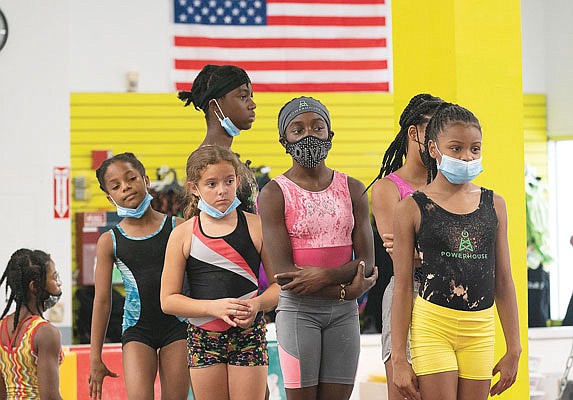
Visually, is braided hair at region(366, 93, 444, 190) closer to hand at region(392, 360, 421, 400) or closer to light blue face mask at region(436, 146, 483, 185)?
light blue face mask at region(436, 146, 483, 185)

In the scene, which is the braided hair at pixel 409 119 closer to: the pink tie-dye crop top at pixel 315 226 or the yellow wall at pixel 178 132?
the pink tie-dye crop top at pixel 315 226

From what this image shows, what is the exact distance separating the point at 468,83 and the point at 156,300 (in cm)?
176

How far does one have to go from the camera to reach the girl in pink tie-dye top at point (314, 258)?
3.57 m

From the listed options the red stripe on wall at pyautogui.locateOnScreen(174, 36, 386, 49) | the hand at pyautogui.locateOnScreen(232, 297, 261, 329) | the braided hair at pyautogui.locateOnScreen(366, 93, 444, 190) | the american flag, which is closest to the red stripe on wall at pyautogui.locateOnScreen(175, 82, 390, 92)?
the american flag

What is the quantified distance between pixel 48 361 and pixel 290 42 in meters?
7.20

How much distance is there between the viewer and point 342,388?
3.62 meters

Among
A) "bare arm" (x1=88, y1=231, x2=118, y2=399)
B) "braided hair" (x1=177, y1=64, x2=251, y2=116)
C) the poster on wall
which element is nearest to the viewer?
"bare arm" (x1=88, y1=231, x2=118, y2=399)

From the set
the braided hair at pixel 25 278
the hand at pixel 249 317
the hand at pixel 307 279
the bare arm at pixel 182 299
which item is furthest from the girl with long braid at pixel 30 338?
the hand at pixel 307 279

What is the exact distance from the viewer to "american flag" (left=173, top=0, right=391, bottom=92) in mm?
10703

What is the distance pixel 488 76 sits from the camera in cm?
425

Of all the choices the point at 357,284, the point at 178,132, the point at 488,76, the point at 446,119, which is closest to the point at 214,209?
the point at 357,284

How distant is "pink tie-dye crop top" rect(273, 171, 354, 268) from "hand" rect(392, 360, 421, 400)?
619 millimetres

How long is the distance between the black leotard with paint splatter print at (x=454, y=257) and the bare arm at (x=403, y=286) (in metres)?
0.04

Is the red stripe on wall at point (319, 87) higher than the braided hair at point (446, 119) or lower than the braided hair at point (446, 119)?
higher
